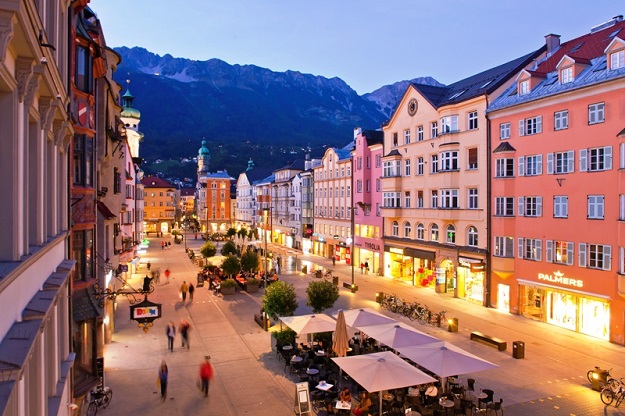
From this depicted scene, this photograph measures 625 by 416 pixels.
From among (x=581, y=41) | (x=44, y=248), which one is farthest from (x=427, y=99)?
(x=44, y=248)

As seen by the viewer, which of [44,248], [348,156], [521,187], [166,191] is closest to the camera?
[44,248]

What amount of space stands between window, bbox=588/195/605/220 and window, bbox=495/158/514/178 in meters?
6.36

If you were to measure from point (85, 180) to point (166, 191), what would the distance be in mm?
109690

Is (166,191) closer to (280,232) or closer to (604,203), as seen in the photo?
(280,232)

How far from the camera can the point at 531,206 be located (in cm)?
3125

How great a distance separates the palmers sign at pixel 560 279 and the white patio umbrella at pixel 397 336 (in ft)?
42.2

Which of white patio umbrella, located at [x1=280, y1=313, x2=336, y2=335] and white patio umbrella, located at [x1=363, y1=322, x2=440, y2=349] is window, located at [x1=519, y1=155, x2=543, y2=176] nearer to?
white patio umbrella, located at [x1=363, y1=322, x2=440, y2=349]

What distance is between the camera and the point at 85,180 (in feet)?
47.3

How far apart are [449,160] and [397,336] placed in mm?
22471

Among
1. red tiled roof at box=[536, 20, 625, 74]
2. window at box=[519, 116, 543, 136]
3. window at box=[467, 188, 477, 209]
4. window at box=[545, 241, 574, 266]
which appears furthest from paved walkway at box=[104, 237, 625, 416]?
red tiled roof at box=[536, 20, 625, 74]

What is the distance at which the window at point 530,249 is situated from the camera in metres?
30.5

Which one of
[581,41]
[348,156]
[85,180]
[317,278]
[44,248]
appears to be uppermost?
[581,41]

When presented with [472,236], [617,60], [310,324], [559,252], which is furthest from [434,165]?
[310,324]

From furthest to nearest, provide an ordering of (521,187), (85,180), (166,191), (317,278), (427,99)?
(166,191)
(317,278)
(427,99)
(521,187)
(85,180)
